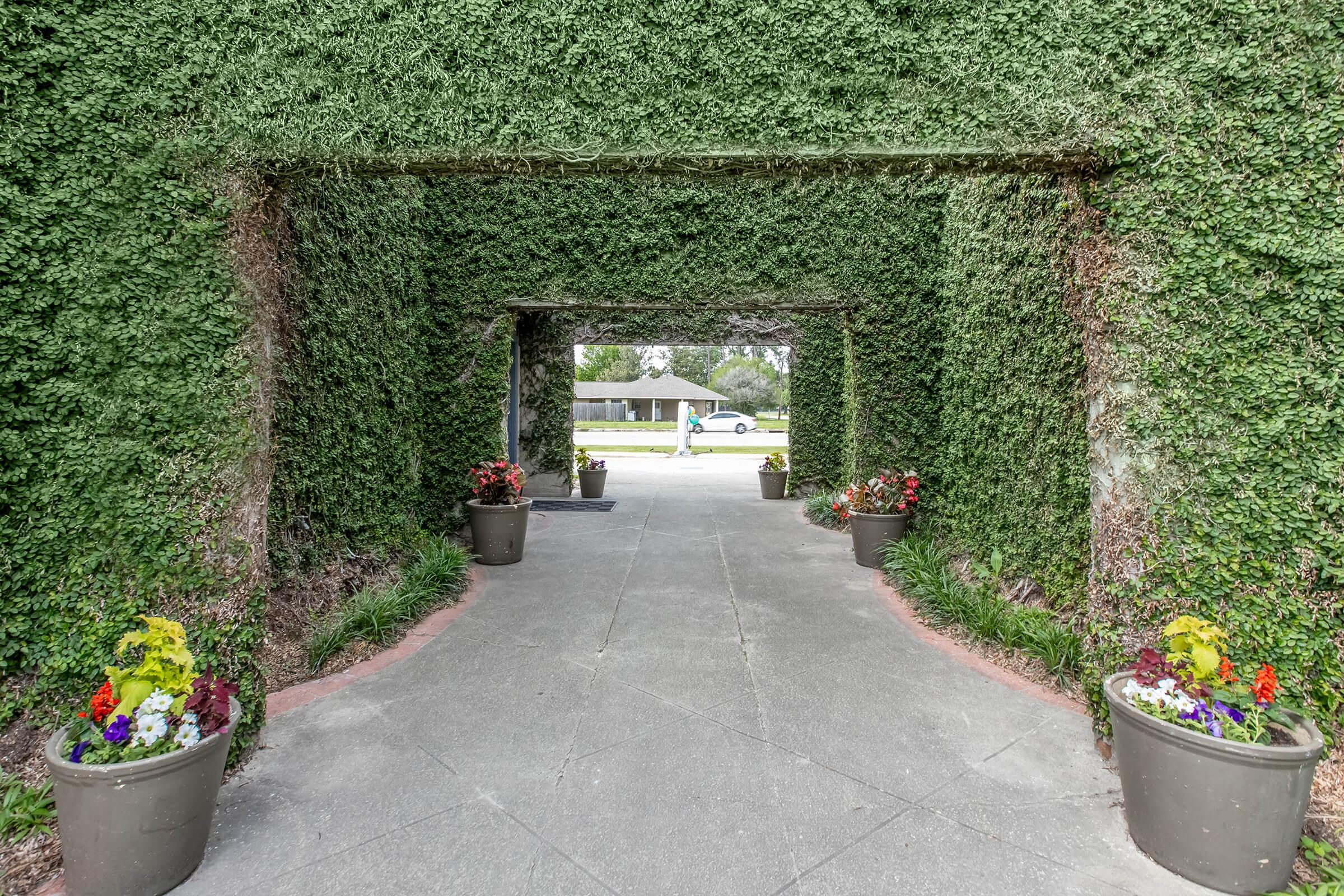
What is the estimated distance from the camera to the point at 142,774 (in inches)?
76.1

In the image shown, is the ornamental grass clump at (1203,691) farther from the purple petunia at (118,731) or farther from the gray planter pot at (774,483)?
the gray planter pot at (774,483)

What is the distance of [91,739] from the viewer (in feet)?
6.55

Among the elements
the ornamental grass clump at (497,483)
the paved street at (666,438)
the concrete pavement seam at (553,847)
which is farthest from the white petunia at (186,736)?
the paved street at (666,438)

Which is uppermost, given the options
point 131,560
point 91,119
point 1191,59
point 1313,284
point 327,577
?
point 1191,59

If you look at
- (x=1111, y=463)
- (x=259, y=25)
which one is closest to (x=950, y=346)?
(x=1111, y=463)

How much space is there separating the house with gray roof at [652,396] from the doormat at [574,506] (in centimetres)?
2409

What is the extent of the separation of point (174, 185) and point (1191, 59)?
4442 mm

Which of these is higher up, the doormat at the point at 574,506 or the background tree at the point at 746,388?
the background tree at the point at 746,388

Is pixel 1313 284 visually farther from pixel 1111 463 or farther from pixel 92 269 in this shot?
pixel 92 269

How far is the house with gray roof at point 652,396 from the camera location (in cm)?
3928

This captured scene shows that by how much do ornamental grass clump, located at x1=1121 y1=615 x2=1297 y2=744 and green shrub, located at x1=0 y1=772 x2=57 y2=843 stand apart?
4054mm

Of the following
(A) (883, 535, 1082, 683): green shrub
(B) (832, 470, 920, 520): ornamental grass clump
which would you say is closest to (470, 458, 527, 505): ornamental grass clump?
(B) (832, 470, 920, 520): ornamental grass clump

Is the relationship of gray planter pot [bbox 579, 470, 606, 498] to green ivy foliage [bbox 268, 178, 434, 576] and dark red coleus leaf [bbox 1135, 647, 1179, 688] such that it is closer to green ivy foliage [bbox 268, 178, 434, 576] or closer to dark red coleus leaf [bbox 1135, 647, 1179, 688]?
green ivy foliage [bbox 268, 178, 434, 576]

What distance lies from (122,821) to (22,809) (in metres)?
0.75
